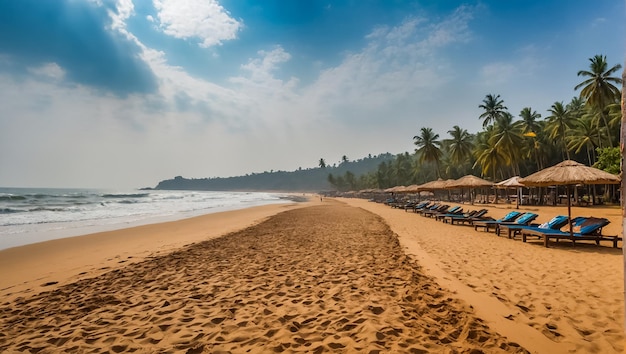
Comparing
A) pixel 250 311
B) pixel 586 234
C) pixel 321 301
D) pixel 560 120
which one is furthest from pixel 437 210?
pixel 560 120

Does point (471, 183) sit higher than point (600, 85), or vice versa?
point (600, 85)

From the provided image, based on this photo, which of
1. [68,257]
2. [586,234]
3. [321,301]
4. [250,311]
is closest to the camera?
[250,311]

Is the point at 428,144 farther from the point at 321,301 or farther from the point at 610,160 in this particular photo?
the point at 321,301

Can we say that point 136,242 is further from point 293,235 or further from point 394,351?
point 394,351

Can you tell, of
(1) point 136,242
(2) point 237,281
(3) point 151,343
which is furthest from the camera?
(1) point 136,242

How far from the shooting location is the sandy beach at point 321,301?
3332mm

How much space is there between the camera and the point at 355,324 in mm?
3680

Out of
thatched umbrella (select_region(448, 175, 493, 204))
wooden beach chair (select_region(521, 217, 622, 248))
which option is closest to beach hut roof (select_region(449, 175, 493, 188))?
thatched umbrella (select_region(448, 175, 493, 204))

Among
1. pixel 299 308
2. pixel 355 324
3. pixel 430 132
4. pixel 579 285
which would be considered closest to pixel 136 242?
pixel 299 308

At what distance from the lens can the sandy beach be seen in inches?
131

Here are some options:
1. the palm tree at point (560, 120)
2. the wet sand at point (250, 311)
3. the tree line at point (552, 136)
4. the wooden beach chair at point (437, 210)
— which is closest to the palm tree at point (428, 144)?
the tree line at point (552, 136)

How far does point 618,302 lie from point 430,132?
4652cm

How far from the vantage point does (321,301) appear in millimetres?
4492

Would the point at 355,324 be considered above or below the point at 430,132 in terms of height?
below
